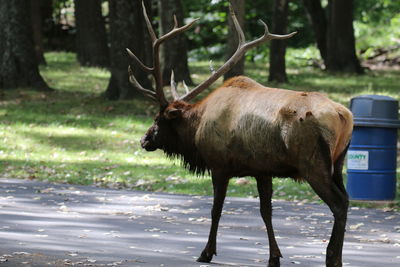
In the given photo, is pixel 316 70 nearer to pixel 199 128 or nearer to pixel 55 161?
pixel 55 161

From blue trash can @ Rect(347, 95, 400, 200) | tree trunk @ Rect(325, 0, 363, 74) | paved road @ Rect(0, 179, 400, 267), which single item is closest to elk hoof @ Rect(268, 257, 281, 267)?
paved road @ Rect(0, 179, 400, 267)

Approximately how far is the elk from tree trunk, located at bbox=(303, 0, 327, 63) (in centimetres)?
2352

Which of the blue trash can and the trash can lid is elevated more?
the trash can lid

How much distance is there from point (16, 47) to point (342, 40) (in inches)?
402

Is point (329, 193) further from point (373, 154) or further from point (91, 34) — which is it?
point (91, 34)

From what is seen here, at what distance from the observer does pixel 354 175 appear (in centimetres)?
1298

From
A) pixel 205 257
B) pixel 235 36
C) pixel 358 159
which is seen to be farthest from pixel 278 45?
pixel 205 257

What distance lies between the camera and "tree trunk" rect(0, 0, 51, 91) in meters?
22.4

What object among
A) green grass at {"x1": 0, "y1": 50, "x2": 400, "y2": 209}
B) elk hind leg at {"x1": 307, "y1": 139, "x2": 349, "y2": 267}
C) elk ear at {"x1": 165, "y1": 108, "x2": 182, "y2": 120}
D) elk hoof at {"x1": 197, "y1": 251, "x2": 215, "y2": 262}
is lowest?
green grass at {"x1": 0, "y1": 50, "x2": 400, "y2": 209}

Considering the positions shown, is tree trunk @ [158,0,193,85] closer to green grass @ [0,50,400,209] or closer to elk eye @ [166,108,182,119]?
green grass @ [0,50,400,209]

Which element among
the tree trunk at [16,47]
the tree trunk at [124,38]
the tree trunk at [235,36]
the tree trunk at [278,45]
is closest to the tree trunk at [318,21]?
the tree trunk at [278,45]

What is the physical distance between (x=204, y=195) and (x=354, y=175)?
2229 millimetres

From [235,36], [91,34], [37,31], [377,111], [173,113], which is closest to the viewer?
[173,113]

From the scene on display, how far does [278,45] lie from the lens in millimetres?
24391
